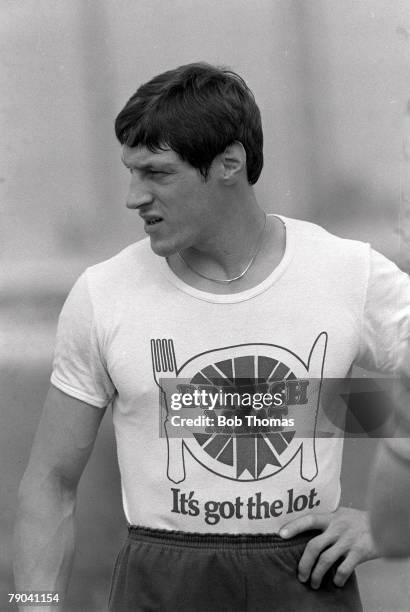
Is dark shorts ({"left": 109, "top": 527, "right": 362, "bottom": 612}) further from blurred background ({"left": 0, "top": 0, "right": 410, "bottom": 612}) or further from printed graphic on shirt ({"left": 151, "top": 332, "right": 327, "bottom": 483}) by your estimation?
blurred background ({"left": 0, "top": 0, "right": 410, "bottom": 612})

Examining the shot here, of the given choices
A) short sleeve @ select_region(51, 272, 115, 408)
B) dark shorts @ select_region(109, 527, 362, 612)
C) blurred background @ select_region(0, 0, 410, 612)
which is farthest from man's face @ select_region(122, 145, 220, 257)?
dark shorts @ select_region(109, 527, 362, 612)

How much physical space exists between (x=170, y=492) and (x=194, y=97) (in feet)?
2.19

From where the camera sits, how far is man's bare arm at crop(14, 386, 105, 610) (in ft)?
5.92

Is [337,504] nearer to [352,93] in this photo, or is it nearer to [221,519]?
[221,519]

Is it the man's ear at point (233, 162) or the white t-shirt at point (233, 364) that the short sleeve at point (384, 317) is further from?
the man's ear at point (233, 162)

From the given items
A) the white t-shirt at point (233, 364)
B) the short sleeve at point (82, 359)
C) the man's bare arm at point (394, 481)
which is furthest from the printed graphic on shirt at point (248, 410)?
the man's bare arm at point (394, 481)

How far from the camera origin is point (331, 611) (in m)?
1.77

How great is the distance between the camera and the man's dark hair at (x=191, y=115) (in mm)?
1699

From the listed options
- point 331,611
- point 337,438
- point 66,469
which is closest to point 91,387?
point 66,469

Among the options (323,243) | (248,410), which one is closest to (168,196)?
(323,243)

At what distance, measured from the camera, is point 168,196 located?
5.67ft

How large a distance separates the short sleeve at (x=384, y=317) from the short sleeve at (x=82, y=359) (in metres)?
0.45

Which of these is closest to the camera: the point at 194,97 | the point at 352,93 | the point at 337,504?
the point at 194,97

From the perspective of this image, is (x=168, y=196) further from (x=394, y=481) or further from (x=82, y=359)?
A: (x=394, y=481)
